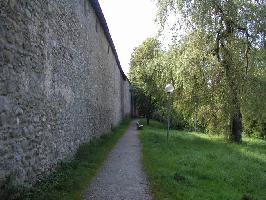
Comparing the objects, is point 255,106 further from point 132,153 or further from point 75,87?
point 75,87

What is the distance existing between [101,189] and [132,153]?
221 inches

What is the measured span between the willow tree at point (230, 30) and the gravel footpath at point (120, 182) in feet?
21.5

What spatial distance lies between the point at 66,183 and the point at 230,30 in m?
11.5

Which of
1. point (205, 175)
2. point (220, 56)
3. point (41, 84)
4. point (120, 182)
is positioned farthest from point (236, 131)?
point (41, 84)

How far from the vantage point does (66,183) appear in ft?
26.0

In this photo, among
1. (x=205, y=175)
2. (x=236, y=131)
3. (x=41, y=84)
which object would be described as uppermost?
(x=41, y=84)

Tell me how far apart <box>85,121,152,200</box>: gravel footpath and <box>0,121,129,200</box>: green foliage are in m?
0.20

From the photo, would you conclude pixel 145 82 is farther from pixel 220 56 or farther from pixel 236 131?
pixel 220 56

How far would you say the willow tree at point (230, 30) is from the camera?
650 inches

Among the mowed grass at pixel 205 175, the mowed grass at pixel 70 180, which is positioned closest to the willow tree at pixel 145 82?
the mowed grass at pixel 205 175

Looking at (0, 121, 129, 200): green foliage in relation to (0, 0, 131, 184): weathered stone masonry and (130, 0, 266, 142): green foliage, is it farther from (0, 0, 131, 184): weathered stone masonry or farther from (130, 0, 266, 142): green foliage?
(130, 0, 266, 142): green foliage

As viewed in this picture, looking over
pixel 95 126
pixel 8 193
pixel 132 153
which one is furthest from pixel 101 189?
pixel 95 126

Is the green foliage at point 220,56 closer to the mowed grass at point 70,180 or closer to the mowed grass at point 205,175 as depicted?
the mowed grass at point 205,175

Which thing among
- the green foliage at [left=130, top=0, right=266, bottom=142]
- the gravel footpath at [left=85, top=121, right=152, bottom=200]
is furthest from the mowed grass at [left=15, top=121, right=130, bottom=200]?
the green foliage at [left=130, top=0, right=266, bottom=142]
